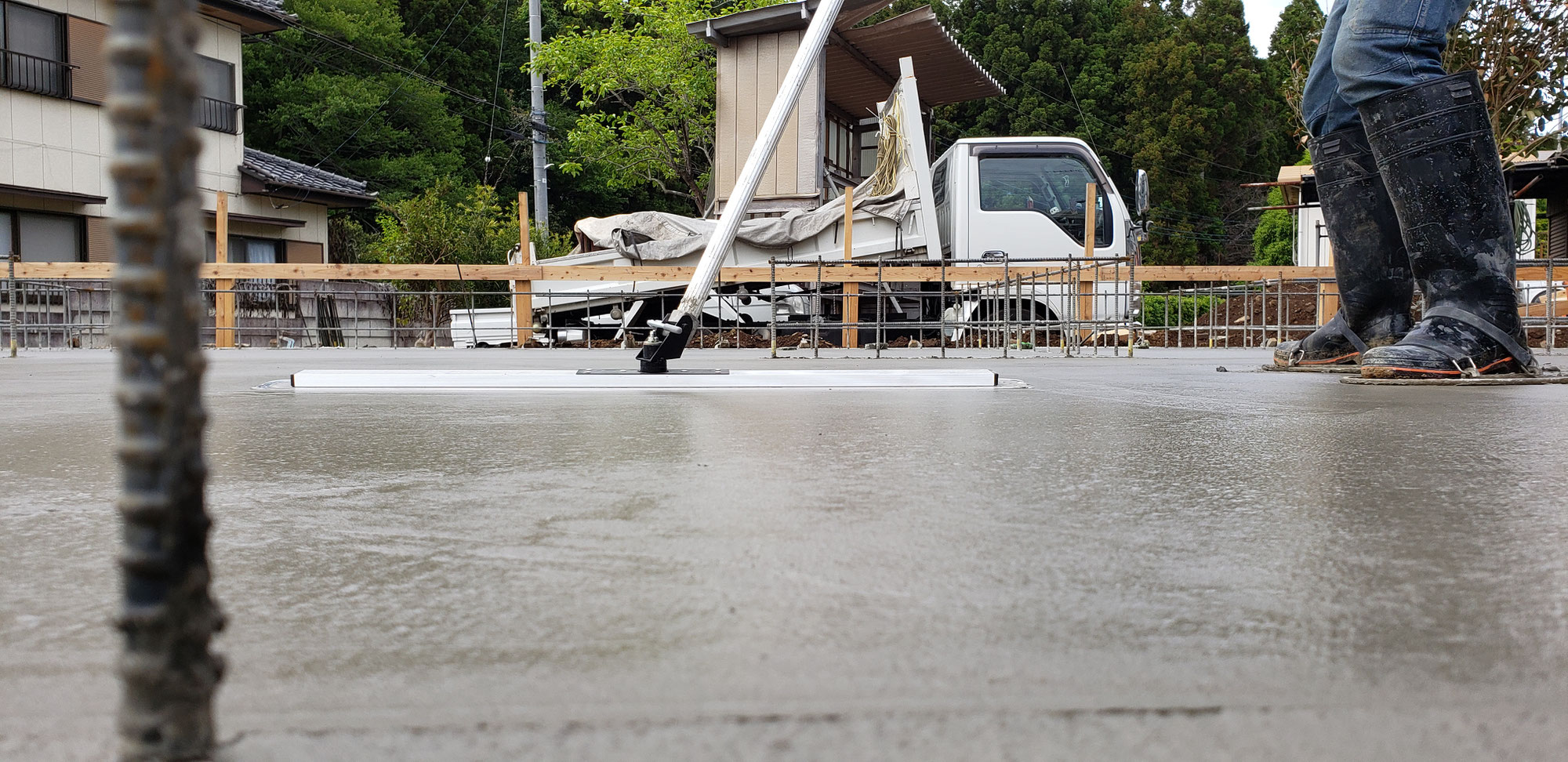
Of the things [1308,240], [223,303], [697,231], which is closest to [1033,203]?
[697,231]

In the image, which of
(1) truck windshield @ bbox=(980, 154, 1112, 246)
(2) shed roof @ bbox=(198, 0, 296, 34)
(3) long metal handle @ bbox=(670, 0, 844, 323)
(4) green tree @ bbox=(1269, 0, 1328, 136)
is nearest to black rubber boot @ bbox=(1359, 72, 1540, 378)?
(4) green tree @ bbox=(1269, 0, 1328, 136)

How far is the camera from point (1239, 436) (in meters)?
2.62

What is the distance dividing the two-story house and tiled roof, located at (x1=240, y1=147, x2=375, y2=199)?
0.03 metres

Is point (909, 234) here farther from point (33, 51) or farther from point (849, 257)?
point (33, 51)

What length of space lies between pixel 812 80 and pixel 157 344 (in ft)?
49.0

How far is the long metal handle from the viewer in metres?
4.38

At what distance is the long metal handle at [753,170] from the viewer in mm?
4375

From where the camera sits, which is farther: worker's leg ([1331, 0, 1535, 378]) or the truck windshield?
the truck windshield

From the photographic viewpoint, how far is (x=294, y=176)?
720 inches

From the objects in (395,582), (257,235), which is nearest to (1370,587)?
(395,582)

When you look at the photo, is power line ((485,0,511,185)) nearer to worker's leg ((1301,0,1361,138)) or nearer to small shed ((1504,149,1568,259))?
small shed ((1504,149,1568,259))

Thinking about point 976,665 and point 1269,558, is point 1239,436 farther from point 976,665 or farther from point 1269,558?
point 976,665

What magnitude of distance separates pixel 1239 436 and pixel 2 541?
2.31 meters

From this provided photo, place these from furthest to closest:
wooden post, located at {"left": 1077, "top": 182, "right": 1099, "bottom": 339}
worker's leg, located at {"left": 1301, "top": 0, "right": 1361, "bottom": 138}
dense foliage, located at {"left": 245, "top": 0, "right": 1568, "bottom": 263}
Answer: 1. dense foliage, located at {"left": 245, "top": 0, "right": 1568, "bottom": 263}
2. wooden post, located at {"left": 1077, "top": 182, "right": 1099, "bottom": 339}
3. worker's leg, located at {"left": 1301, "top": 0, "right": 1361, "bottom": 138}
